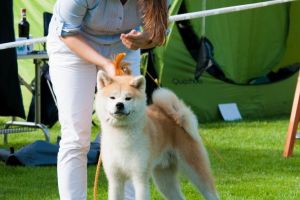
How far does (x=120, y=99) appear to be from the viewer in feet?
12.1

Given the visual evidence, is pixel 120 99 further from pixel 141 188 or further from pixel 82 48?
pixel 141 188

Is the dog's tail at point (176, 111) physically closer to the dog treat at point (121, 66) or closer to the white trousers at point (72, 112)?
the dog treat at point (121, 66)

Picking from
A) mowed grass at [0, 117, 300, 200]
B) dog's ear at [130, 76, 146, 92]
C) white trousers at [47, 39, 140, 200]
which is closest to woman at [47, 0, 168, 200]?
white trousers at [47, 39, 140, 200]

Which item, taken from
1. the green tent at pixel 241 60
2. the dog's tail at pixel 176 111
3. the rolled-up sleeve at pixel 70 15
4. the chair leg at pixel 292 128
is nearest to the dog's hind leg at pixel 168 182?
the dog's tail at pixel 176 111

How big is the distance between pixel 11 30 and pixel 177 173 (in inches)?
104

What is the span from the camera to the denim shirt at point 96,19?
3631 mm

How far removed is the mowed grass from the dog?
0.64m

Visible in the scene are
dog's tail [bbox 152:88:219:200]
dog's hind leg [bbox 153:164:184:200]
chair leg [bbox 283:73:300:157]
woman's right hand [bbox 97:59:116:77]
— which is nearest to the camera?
woman's right hand [bbox 97:59:116:77]

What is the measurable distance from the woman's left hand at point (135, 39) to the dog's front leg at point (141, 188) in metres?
0.65

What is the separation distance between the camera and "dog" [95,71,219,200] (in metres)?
3.74

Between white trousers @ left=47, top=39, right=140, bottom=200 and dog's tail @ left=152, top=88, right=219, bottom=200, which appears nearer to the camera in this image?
white trousers @ left=47, top=39, right=140, bottom=200

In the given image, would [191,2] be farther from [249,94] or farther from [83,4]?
[83,4]

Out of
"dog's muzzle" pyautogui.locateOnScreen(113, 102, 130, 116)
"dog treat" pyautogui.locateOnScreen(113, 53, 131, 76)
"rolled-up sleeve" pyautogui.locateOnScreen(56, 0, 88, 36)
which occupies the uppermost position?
"rolled-up sleeve" pyautogui.locateOnScreen(56, 0, 88, 36)

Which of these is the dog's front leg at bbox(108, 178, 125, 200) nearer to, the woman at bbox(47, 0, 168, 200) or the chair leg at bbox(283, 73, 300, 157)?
the woman at bbox(47, 0, 168, 200)
